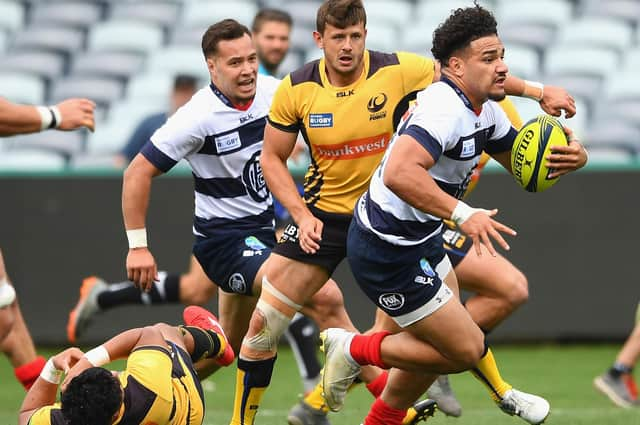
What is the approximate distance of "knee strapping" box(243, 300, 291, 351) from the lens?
23.0 ft

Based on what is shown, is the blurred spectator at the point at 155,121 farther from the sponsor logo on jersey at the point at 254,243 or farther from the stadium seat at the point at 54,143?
the sponsor logo on jersey at the point at 254,243

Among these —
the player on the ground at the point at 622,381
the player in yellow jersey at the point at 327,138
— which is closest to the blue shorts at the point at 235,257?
the player in yellow jersey at the point at 327,138

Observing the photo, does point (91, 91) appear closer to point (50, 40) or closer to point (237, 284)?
point (50, 40)

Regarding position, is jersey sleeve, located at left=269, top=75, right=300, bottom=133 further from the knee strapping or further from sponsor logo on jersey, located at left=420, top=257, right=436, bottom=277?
sponsor logo on jersey, located at left=420, top=257, right=436, bottom=277

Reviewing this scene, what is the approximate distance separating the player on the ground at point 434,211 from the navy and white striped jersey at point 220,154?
3.86ft

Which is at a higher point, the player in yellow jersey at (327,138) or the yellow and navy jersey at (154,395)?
the player in yellow jersey at (327,138)

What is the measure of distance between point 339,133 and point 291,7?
9.07 metres

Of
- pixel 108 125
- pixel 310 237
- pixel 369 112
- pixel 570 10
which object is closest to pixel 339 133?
pixel 369 112

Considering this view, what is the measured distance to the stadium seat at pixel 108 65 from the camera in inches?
608

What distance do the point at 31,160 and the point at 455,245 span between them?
660 cm

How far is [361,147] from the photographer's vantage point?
22.8ft

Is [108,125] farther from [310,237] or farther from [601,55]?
[310,237]

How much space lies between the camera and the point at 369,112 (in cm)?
692

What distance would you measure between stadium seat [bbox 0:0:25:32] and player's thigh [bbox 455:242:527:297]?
397 inches
